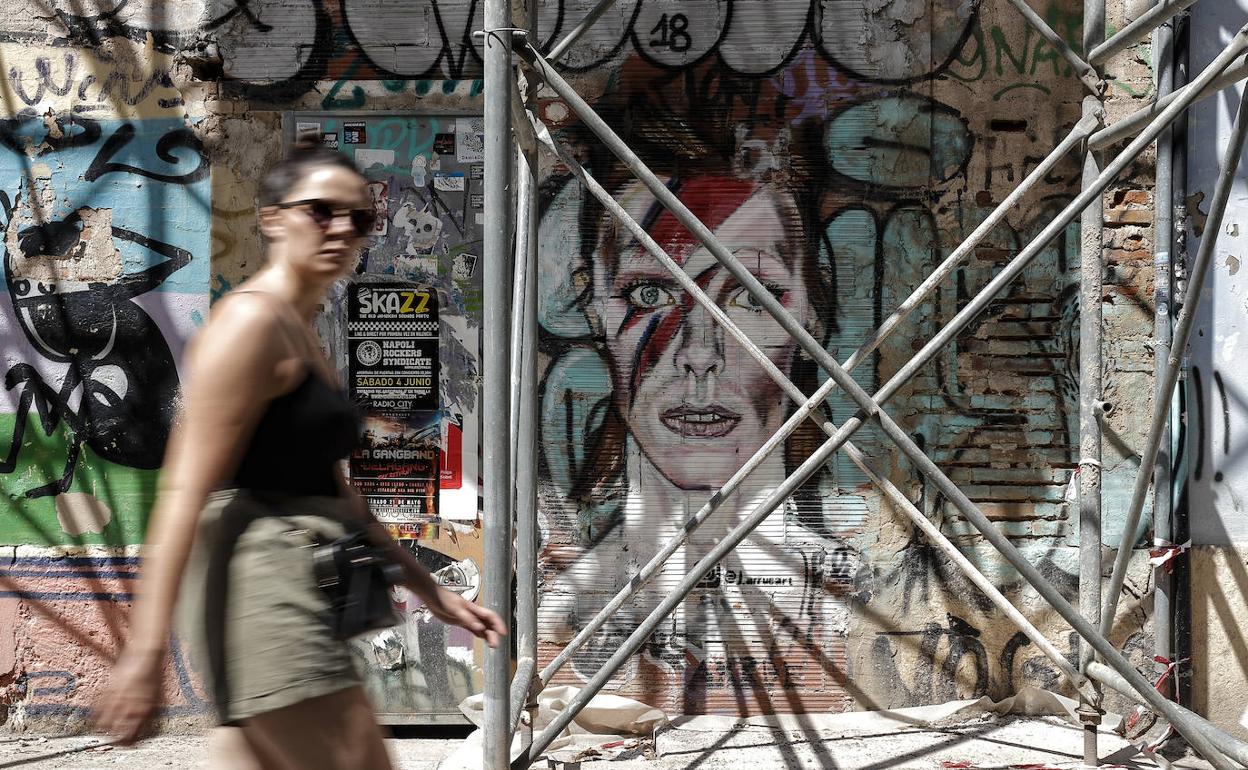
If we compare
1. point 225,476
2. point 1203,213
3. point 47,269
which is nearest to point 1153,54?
point 1203,213

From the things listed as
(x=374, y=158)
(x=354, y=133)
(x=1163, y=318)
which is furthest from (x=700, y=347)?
(x=1163, y=318)

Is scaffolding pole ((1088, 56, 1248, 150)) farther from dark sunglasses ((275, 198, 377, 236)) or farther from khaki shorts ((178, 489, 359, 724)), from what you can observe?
khaki shorts ((178, 489, 359, 724))

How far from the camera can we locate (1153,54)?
15.0 feet

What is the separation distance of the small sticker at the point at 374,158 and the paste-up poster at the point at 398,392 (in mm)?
561

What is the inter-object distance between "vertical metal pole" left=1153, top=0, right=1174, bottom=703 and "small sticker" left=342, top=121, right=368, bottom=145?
3.57 meters

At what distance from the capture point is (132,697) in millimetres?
1695

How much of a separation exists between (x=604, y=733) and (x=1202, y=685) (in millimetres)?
2723

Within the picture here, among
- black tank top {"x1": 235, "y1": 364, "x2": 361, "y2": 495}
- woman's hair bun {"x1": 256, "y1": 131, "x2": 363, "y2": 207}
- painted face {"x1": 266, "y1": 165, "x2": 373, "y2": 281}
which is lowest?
black tank top {"x1": 235, "y1": 364, "x2": 361, "y2": 495}

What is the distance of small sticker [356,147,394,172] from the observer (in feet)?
15.5

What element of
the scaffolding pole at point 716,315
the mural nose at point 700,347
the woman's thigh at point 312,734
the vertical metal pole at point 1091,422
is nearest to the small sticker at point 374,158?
the scaffolding pole at point 716,315

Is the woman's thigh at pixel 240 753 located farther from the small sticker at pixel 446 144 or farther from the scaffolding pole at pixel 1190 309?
the small sticker at pixel 446 144

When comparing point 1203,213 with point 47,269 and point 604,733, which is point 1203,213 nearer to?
→ point 604,733

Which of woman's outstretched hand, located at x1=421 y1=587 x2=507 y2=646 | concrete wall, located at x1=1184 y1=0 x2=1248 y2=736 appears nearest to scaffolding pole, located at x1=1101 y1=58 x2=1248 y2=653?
concrete wall, located at x1=1184 y1=0 x2=1248 y2=736

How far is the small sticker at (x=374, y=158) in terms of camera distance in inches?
186
